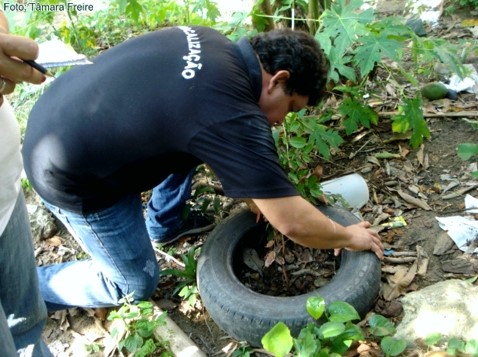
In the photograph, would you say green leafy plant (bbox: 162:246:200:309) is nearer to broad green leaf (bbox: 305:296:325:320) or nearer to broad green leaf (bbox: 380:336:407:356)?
broad green leaf (bbox: 305:296:325:320)

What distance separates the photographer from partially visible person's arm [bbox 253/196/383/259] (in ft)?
6.72

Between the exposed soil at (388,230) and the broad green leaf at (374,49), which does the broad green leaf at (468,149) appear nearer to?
the exposed soil at (388,230)

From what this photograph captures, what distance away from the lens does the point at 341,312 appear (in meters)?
2.25

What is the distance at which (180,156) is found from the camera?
219 cm

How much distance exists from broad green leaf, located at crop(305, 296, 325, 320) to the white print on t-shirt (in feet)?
3.46

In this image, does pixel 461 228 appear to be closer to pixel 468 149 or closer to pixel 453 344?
pixel 468 149

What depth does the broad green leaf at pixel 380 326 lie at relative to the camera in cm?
234

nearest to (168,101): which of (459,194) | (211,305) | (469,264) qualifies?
(211,305)

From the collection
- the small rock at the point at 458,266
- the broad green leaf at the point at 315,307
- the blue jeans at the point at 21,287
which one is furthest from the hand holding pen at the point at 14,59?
the small rock at the point at 458,266

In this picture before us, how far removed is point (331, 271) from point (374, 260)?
38cm

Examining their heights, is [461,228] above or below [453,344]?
below

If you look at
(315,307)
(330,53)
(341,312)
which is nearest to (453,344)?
(341,312)

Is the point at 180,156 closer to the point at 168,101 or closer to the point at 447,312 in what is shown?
the point at 168,101

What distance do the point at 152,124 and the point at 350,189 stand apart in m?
1.58
